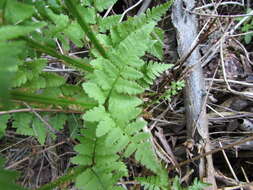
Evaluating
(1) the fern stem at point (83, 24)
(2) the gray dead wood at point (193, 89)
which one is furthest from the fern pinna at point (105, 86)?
(2) the gray dead wood at point (193, 89)

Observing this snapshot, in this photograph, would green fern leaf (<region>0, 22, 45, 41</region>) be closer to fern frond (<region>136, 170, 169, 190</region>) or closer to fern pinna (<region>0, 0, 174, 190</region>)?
fern pinna (<region>0, 0, 174, 190</region>)

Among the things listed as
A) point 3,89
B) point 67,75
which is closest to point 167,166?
point 67,75

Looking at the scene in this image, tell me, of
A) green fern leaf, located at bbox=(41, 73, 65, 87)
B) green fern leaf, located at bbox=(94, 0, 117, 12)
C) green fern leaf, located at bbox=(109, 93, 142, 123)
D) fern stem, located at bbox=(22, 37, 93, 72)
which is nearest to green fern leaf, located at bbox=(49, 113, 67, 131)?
green fern leaf, located at bbox=(41, 73, 65, 87)

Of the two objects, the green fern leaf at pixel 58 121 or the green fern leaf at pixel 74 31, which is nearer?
the green fern leaf at pixel 74 31

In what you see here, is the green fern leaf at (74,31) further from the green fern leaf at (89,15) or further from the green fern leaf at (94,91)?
the green fern leaf at (94,91)

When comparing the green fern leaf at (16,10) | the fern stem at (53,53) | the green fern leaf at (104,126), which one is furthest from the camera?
the fern stem at (53,53)

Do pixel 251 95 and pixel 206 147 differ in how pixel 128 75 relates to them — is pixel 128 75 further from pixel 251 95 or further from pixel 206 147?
pixel 251 95
